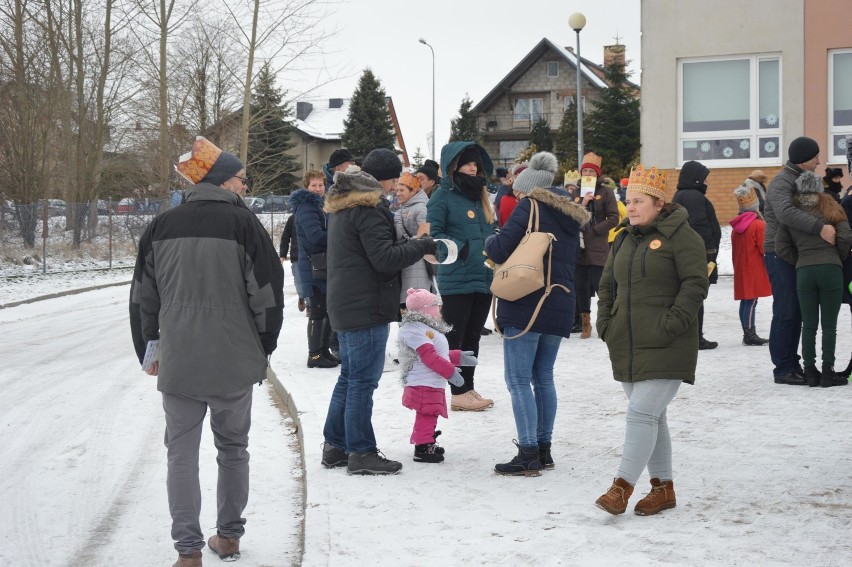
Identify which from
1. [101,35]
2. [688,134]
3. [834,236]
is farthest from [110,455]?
[101,35]

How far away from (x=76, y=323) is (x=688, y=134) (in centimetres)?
1478

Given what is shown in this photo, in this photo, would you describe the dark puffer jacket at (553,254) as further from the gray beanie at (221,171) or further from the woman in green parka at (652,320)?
the gray beanie at (221,171)

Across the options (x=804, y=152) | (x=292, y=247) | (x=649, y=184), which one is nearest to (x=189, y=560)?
(x=649, y=184)

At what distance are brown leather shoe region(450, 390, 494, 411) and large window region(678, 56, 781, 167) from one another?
1760 centimetres

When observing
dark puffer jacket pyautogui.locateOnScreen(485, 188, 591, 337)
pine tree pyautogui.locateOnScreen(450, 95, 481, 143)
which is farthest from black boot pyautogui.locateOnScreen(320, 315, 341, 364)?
pine tree pyautogui.locateOnScreen(450, 95, 481, 143)

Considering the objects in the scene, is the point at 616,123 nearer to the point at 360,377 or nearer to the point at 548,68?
the point at 548,68

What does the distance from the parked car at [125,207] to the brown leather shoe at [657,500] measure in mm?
26200

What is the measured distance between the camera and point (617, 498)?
5.51 meters

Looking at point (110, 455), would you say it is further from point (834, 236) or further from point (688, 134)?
point (688, 134)

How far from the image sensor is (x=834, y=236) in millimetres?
8828

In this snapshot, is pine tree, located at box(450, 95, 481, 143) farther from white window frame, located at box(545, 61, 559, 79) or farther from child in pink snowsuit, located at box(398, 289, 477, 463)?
child in pink snowsuit, located at box(398, 289, 477, 463)

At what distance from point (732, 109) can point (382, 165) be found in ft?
62.7

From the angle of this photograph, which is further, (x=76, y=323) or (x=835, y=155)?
(x=835, y=155)

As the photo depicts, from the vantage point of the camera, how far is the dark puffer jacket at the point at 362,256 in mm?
6422
